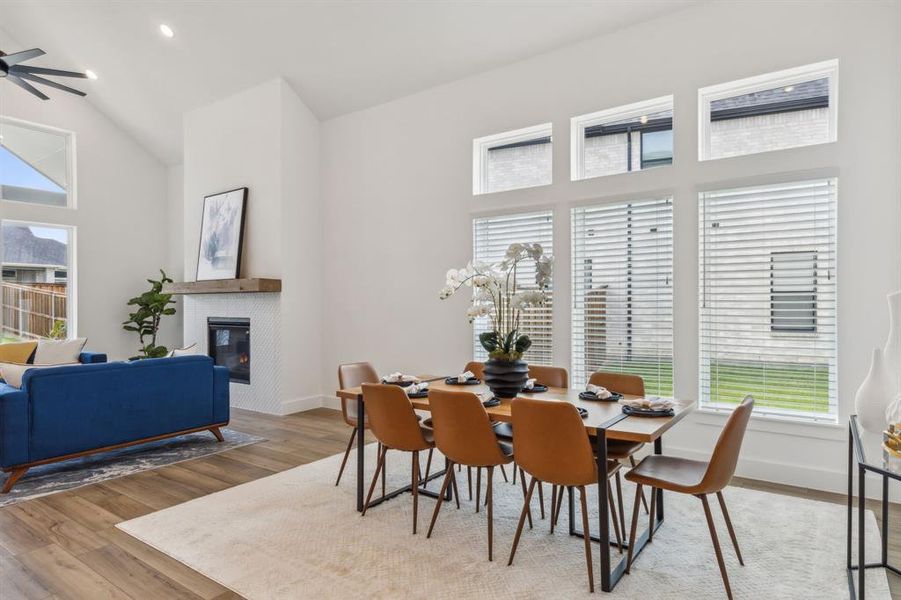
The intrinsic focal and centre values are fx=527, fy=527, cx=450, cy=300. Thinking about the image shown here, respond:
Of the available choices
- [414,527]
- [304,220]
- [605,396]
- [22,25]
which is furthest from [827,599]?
[22,25]

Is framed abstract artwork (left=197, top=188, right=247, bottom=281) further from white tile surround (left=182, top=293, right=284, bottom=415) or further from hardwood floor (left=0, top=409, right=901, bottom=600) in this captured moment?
hardwood floor (left=0, top=409, right=901, bottom=600)

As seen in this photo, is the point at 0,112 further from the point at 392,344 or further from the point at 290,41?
the point at 392,344

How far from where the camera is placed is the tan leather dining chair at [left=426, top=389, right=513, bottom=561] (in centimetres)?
246

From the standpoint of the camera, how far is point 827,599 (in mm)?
2135

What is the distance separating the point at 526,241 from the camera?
4.83 m

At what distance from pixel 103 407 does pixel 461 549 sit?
9.59 ft

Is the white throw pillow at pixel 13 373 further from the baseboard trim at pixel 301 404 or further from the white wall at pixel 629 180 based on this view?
the white wall at pixel 629 180

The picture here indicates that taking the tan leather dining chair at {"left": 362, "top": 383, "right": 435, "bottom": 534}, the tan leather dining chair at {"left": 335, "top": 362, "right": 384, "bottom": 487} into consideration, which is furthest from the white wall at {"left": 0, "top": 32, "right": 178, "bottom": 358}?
the tan leather dining chair at {"left": 362, "top": 383, "right": 435, "bottom": 534}

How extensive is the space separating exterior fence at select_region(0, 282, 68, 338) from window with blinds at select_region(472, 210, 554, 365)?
6.10 meters

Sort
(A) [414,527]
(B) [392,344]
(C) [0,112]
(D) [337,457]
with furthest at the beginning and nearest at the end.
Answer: (C) [0,112] < (B) [392,344] < (D) [337,457] < (A) [414,527]

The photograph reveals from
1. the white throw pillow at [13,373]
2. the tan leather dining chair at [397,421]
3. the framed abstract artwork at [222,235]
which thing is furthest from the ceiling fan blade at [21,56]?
the tan leather dining chair at [397,421]

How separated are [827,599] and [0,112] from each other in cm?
925

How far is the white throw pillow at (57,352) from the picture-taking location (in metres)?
5.10

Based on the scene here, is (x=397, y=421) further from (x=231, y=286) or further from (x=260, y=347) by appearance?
(x=231, y=286)
